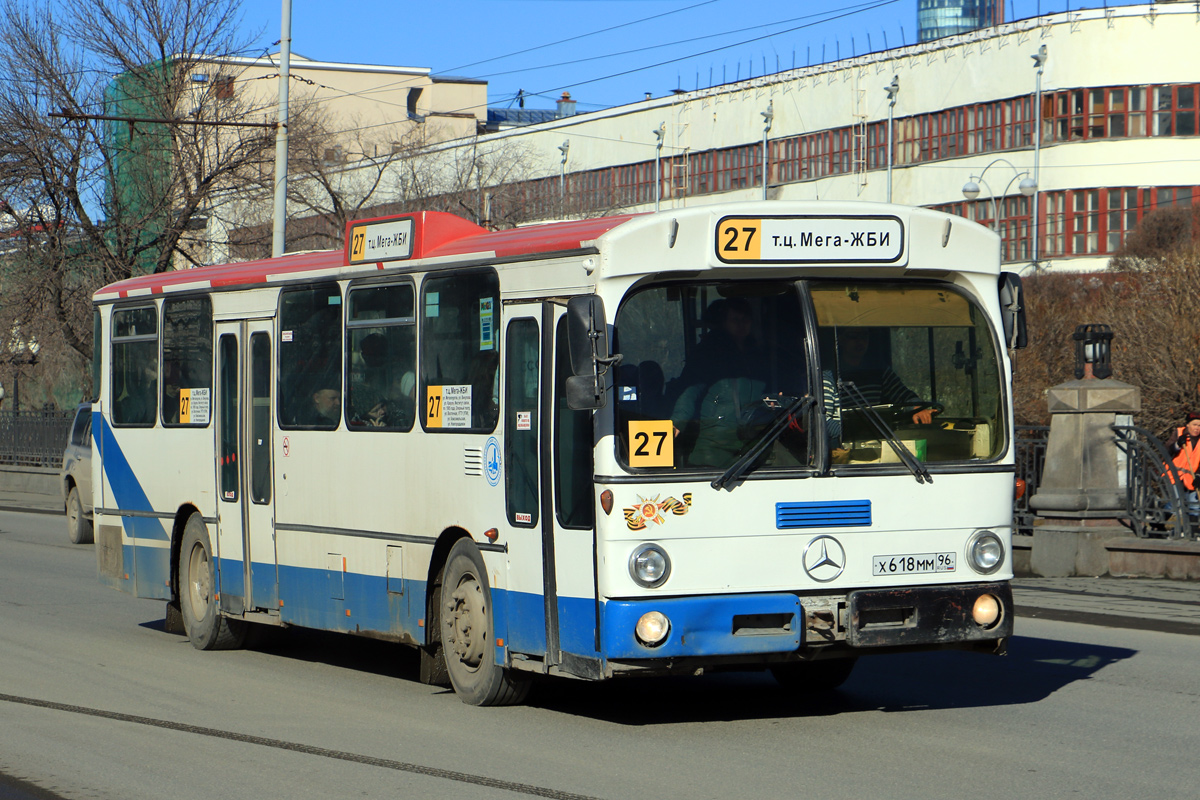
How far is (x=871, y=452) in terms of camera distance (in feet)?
28.9

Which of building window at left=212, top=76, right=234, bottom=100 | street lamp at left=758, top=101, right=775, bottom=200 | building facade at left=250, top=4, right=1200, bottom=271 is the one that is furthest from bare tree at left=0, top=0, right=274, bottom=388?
street lamp at left=758, top=101, right=775, bottom=200

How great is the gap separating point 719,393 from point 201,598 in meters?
6.10

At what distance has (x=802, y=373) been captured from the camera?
28.4ft

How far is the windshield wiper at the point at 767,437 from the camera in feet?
27.8

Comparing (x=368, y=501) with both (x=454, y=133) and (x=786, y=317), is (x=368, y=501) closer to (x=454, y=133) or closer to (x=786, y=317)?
(x=786, y=317)

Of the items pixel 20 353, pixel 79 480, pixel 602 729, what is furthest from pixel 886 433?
pixel 20 353

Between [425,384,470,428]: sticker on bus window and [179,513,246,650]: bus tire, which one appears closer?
[425,384,470,428]: sticker on bus window

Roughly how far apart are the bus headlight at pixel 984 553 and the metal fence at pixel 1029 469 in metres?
9.51

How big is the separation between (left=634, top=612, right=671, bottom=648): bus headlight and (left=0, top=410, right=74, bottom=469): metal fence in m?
30.9

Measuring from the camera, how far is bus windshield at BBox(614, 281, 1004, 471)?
8.52 meters

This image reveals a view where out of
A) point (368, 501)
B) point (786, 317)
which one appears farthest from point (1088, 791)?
point (368, 501)

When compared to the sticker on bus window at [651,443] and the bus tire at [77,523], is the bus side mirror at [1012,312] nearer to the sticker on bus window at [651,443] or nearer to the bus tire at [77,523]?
the sticker on bus window at [651,443]

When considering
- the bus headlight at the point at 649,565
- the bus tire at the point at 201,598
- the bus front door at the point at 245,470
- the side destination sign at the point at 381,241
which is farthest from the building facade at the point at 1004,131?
the bus headlight at the point at 649,565

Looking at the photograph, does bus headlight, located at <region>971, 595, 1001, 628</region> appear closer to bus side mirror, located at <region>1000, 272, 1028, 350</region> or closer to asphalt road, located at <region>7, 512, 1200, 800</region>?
asphalt road, located at <region>7, 512, 1200, 800</region>
